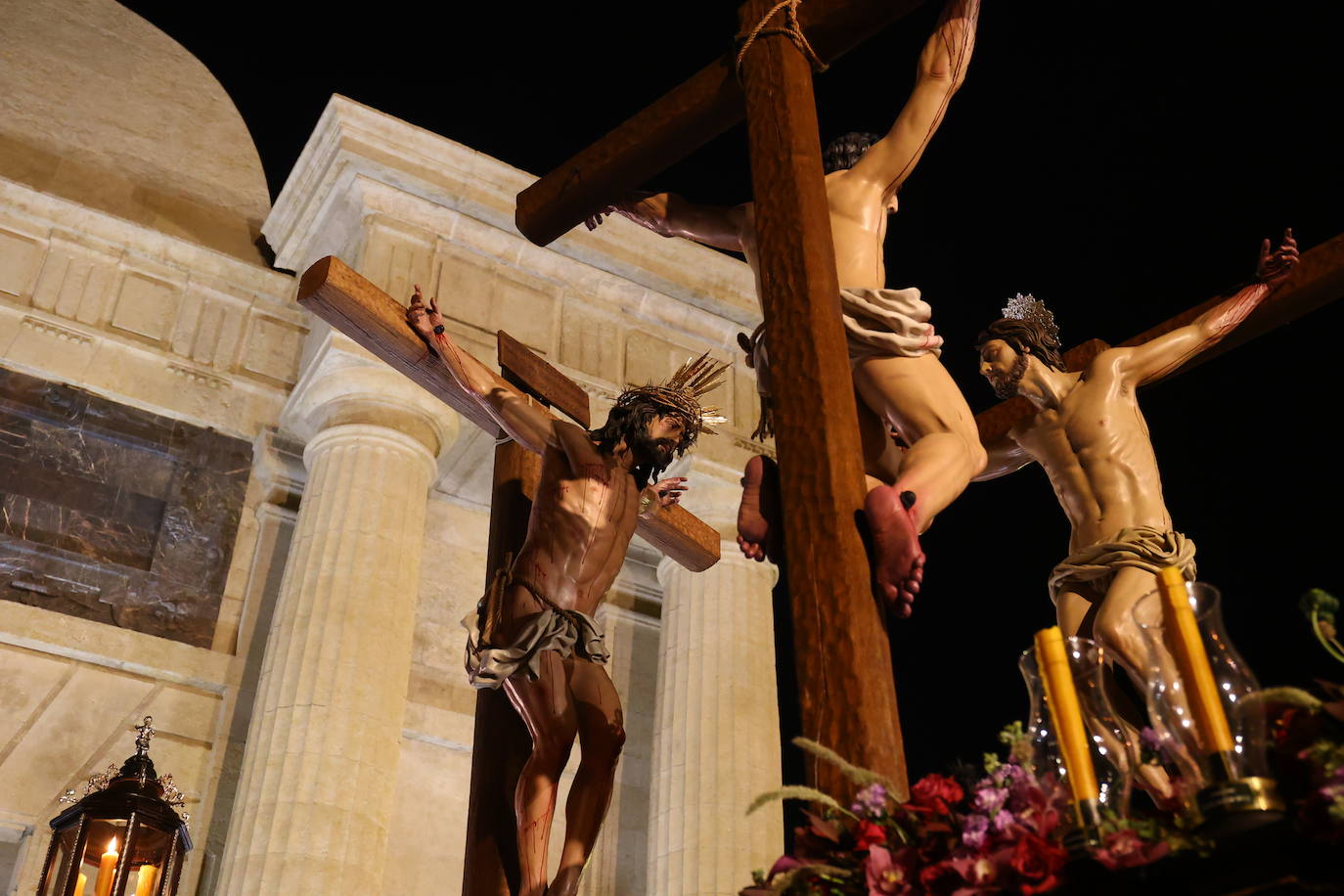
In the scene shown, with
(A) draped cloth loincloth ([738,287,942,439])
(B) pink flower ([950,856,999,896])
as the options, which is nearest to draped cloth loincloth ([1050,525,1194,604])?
(A) draped cloth loincloth ([738,287,942,439])

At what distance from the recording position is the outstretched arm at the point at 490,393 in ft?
15.9

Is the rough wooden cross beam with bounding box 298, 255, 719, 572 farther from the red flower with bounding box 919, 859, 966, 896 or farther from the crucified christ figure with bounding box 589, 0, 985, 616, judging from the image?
the red flower with bounding box 919, 859, 966, 896

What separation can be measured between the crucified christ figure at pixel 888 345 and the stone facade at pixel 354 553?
476 centimetres

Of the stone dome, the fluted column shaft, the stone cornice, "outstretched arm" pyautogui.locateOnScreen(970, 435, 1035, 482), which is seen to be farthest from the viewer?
the stone dome

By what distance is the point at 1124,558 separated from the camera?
428cm

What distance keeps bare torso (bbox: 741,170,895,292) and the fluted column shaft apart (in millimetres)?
5076

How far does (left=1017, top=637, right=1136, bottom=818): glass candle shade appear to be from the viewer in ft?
7.09

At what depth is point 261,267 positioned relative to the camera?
37.8ft

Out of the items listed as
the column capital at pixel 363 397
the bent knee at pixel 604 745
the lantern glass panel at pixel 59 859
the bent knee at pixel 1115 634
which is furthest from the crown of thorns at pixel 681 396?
the column capital at pixel 363 397

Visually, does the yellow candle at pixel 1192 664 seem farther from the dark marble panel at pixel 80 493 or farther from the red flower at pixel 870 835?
the dark marble panel at pixel 80 493

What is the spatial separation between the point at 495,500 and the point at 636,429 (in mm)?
745

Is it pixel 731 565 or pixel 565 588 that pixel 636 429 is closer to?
pixel 565 588

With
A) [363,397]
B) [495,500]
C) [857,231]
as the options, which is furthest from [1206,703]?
[363,397]

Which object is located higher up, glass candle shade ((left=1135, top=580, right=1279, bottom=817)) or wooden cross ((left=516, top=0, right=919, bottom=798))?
wooden cross ((left=516, top=0, right=919, bottom=798))
